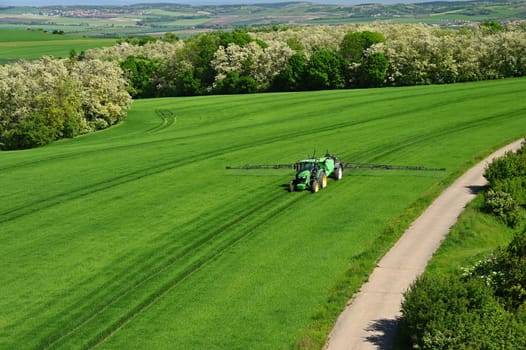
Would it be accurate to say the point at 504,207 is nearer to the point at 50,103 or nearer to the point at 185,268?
the point at 185,268

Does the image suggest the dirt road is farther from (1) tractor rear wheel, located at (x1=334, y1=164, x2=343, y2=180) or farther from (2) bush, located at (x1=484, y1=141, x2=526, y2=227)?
(1) tractor rear wheel, located at (x1=334, y1=164, x2=343, y2=180)

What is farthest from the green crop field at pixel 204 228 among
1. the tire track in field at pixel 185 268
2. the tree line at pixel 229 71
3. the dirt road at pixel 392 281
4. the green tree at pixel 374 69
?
the green tree at pixel 374 69

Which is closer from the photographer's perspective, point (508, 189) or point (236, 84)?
point (508, 189)

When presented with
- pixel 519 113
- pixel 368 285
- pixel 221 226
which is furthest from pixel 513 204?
pixel 519 113

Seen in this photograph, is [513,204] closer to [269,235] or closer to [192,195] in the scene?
[269,235]

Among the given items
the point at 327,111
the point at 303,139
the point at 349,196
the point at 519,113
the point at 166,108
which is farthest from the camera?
the point at 166,108

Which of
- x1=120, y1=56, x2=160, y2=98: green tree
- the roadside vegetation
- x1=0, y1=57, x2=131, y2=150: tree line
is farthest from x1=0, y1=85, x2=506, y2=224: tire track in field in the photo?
x1=120, y1=56, x2=160, y2=98: green tree

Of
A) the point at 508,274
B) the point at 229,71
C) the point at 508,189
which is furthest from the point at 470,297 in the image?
the point at 229,71
